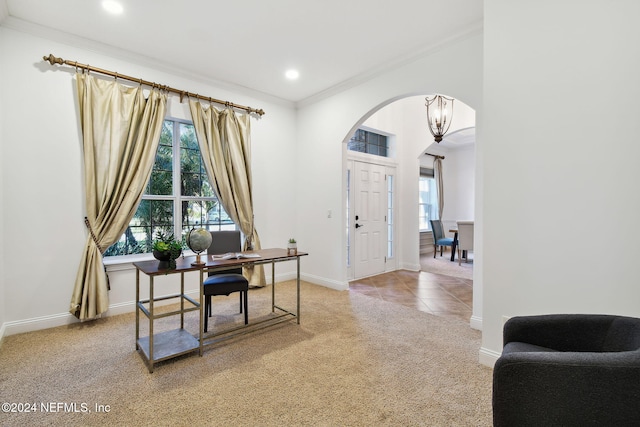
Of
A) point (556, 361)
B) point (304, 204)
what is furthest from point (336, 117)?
point (556, 361)

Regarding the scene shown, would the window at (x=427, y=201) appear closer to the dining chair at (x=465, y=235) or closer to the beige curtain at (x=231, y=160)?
the dining chair at (x=465, y=235)

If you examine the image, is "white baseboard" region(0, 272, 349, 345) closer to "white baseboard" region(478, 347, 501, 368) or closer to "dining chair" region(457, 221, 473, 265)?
"white baseboard" region(478, 347, 501, 368)

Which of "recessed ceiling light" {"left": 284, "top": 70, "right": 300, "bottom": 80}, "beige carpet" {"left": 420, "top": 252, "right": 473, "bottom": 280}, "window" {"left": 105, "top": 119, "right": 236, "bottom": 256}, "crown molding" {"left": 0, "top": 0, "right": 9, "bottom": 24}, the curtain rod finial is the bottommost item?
"beige carpet" {"left": 420, "top": 252, "right": 473, "bottom": 280}

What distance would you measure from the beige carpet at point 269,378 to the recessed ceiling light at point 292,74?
10.3ft

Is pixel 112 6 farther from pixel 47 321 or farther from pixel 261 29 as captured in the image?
pixel 47 321

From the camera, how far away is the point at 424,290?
4465 mm

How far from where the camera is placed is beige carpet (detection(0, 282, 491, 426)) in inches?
68.1

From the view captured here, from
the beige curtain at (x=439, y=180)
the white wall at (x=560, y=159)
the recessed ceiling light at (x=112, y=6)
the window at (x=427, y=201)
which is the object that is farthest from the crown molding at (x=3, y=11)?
the beige curtain at (x=439, y=180)

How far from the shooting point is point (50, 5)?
2.62 meters

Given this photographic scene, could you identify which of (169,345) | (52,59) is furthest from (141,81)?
(169,345)

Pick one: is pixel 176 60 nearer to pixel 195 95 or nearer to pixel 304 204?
pixel 195 95

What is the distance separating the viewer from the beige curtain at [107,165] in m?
3.07

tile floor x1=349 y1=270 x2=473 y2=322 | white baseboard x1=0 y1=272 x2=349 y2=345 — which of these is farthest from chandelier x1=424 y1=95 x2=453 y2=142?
white baseboard x1=0 y1=272 x2=349 y2=345

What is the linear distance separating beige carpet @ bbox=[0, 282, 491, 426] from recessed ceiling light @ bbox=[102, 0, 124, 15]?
3011 millimetres
